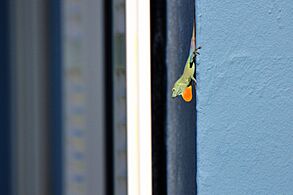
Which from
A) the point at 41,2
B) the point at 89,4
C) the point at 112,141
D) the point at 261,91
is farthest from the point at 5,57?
the point at 261,91

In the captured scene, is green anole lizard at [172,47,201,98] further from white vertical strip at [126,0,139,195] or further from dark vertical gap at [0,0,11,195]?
dark vertical gap at [0,0,11,195]

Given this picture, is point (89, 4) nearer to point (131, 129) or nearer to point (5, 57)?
point (5, 57)

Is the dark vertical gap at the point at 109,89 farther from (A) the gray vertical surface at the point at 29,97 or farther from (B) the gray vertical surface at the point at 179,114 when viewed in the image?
(A) the gray vertical surface at the point at 29,97

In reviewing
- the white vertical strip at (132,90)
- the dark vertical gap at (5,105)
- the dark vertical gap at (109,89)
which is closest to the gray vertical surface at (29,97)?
the dark vertical gap at (5,105)

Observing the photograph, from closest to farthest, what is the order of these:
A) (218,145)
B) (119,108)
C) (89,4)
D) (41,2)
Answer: (218,145), (119,108), (89,4), (41,2)

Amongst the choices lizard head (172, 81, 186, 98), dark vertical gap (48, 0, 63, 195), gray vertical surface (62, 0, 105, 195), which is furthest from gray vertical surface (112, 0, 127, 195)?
dark vertical gap (48, 0, 63, 195)
